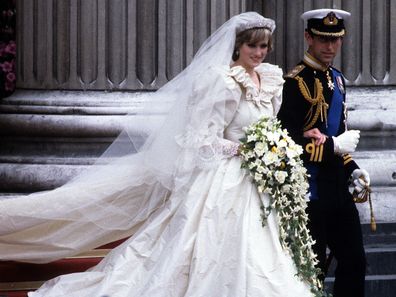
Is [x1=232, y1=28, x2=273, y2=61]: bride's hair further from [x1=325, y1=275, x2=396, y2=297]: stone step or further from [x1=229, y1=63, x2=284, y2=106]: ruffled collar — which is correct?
[x1=325, y1=275, x2=396, y2=297]: stone step

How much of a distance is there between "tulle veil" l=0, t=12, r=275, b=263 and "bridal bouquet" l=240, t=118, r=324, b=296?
277mm

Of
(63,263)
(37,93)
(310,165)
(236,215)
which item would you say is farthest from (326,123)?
(37,93)

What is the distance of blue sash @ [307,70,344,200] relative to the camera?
9297 millimetres

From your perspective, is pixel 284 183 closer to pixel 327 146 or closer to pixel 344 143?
pixel 327 146

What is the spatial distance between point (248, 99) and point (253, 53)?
29 cm

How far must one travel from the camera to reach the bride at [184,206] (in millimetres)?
8945

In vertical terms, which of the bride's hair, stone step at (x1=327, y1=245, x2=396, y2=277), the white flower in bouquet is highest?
the bride's hair

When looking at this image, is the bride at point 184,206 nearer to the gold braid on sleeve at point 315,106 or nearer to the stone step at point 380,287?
the gold braid on sleeve at point 315,106

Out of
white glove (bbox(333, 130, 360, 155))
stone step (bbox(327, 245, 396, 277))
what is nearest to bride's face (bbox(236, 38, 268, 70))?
white glove (bbox(333, 130, 360, 155))

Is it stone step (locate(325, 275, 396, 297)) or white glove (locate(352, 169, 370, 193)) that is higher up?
white glove (locate(352, 169, 370, 193))

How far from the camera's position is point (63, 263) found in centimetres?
1059

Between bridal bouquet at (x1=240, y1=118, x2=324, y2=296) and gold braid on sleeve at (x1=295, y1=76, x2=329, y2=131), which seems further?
gold braid on sleeve at (x1=295, y1=76, x2=329, y2=131)

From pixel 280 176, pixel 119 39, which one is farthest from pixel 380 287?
pixel 119 39

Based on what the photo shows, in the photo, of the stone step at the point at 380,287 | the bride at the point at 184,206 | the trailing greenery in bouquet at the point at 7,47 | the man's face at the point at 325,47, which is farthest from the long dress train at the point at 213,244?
the trailing greenery in bouquet at the point at 7,47
